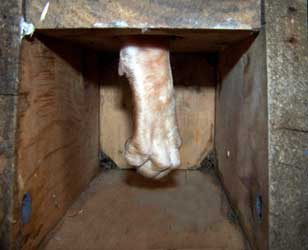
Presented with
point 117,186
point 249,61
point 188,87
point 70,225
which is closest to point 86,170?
point 117,186

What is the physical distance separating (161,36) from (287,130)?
325 mm

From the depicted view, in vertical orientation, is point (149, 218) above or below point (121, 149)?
below

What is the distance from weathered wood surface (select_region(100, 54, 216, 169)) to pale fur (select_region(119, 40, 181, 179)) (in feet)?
1.16

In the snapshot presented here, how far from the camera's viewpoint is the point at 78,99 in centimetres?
85

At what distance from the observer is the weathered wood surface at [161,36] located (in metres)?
0.57

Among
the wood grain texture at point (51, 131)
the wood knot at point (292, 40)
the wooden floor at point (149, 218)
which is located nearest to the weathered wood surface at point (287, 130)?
the wood knot at point (292, 40)

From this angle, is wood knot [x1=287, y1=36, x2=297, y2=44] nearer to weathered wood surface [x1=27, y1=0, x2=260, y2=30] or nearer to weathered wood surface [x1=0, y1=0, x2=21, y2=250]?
weathered wood surface [x1=27, y1=0, x2=260, y2=30]

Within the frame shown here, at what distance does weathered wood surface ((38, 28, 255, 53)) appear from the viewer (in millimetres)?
572

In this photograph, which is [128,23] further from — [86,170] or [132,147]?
[86,170]

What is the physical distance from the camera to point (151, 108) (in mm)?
659

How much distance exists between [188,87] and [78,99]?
1.32 ft

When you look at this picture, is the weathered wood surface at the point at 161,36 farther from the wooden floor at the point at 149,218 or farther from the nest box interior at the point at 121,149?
the wooden floor at the point at 149,218

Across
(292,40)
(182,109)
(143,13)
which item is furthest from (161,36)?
(182,109)

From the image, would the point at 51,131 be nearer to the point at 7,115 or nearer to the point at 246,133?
the point at 7,115
